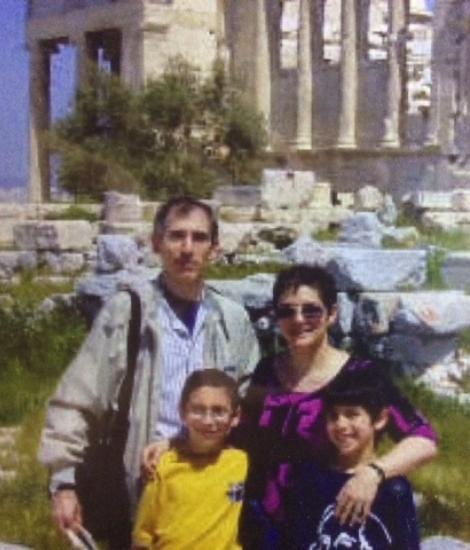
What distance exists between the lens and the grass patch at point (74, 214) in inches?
249

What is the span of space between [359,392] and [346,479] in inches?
8.7

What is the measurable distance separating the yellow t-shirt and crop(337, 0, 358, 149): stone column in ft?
65.6

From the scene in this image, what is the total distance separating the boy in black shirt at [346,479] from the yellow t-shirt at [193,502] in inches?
6.5

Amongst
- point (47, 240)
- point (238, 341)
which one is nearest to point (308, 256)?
point (238, 341)

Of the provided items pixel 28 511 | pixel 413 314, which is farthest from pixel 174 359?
pixel 413 314

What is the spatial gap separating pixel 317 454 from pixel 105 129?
2514 mm

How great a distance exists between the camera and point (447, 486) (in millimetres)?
4363

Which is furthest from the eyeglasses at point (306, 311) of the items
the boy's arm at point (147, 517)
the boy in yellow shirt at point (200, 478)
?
the boy's arm at point (147, 517)

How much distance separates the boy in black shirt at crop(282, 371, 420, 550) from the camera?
138 inches

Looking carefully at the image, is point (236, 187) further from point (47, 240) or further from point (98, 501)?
point (98, 501)

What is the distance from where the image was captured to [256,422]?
3641 millimetres

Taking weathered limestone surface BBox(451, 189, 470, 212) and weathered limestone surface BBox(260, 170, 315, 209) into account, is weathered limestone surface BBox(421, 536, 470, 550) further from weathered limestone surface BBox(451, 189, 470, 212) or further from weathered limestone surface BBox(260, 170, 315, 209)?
weathered limestone surface BBox(451, 189, 470, 212)

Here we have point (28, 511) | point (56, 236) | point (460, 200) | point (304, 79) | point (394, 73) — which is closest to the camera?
point (28, 511)

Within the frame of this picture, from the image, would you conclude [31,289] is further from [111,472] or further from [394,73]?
[394,73]
